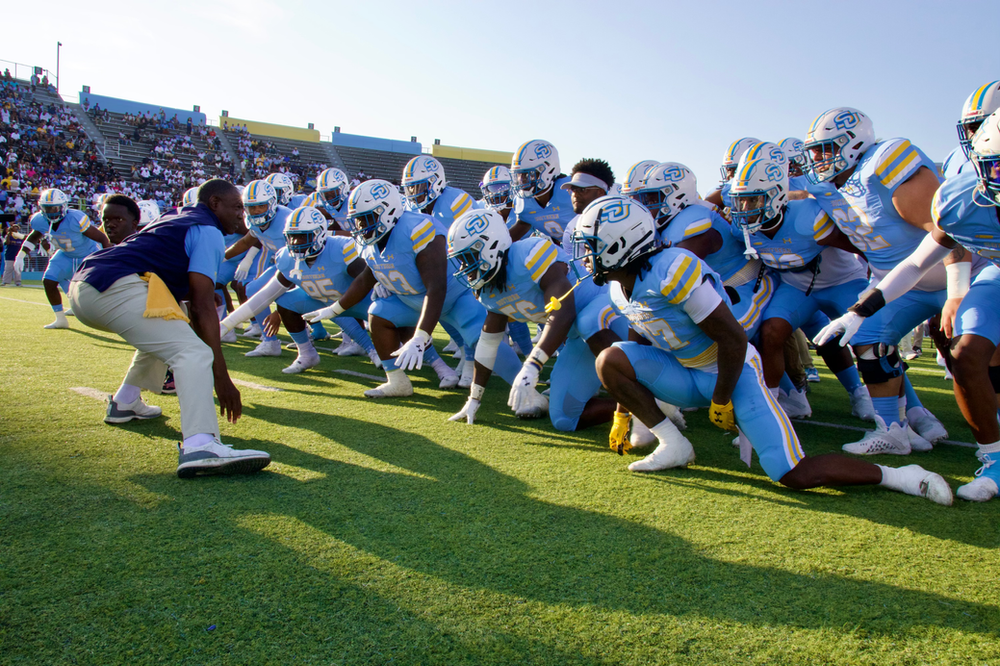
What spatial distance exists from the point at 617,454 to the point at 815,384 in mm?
3553

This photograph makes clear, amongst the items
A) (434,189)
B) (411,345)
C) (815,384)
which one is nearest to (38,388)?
(411,345)

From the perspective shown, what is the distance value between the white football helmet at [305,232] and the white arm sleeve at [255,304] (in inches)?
20.3

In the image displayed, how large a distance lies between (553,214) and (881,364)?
3.98 meters

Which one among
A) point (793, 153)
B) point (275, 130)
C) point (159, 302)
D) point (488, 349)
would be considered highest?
point (275, 130)

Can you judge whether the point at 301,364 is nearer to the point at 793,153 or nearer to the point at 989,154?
the point at 793,153

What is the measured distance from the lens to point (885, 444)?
12.9ft

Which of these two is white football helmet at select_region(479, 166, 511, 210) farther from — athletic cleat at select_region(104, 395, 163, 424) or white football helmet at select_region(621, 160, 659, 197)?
athletic cleat at select_region(104, 395, 163, 424)

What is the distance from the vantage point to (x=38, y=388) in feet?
16.5

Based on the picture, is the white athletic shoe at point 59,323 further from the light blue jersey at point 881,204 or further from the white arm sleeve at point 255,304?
the light blue jersey at point 881,204

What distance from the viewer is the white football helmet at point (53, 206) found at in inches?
377

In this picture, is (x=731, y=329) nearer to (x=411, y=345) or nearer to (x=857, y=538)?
(x=857, y=538)

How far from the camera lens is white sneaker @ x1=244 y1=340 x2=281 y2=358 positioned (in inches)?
295

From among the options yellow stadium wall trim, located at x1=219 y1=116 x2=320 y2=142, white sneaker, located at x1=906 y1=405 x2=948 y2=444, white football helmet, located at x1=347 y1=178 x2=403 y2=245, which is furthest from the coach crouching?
yellow stadium wall trim, located at x1=219 y1=116 x2=320 y2=142

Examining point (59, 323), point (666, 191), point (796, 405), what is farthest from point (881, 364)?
point (59, 323)
